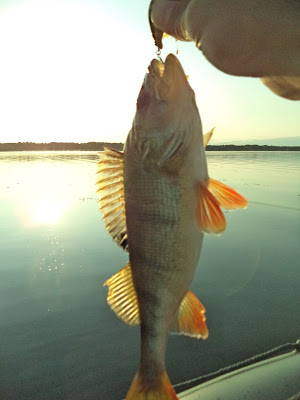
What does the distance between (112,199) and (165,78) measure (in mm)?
752

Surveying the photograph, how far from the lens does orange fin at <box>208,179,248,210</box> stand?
2113 mm

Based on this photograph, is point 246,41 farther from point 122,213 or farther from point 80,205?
point 80,205

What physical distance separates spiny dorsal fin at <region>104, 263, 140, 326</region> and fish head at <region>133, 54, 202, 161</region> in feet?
2.56

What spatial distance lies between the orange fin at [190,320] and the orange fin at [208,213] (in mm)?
489

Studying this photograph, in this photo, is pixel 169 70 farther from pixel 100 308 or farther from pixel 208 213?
pixel 100 308

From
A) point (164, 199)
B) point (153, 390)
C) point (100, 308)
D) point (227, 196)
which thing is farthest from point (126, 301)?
point (100, 308)

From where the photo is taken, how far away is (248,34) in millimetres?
1564

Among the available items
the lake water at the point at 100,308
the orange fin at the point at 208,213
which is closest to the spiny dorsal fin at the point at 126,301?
the orange fin at the point at 208,213

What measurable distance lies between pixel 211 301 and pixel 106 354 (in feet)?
6.37

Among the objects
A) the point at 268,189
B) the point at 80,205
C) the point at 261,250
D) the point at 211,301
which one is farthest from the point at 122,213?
the point at 268,189

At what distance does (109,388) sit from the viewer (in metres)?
3.82

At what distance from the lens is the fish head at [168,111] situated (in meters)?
2.04

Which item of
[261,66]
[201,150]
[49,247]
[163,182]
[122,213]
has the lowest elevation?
[49,247]

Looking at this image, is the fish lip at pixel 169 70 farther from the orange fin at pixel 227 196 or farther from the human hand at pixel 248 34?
the orange fin at pixel 227 196
